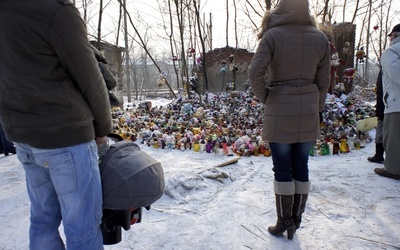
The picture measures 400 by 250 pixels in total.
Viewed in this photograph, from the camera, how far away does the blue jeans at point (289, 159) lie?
1.95 meters

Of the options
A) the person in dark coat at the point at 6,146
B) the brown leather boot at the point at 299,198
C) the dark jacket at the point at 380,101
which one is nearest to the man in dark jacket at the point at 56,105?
the brown leather boot at the point at 299,198

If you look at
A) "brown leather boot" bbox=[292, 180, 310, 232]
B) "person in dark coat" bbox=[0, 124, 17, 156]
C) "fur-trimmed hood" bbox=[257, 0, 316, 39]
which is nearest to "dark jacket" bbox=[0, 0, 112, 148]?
"fur-trimmed hood" bbox=[257, 0, 316, 39]

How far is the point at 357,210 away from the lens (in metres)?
2.42

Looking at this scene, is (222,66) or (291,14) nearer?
(291,14)

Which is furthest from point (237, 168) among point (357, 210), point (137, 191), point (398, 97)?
point (137, 191)

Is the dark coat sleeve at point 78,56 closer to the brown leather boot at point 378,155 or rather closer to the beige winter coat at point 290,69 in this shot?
the beige winter coat at point 290,69

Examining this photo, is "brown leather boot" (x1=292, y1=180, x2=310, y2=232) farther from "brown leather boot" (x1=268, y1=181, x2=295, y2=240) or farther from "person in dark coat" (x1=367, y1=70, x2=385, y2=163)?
"person in dark coat" (x1=367, y1=70, x2=385, y2=163)

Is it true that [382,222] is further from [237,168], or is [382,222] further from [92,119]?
[92,119]

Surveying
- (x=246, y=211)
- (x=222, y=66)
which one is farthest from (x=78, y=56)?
(x=222, y=66)

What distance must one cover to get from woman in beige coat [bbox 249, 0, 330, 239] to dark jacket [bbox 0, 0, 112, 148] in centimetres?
114

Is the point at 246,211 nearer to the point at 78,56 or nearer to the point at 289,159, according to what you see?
the point at 289,159

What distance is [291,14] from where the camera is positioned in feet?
6.05

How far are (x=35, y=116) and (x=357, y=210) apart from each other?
2.49 metres

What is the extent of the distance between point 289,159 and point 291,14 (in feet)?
3.15
